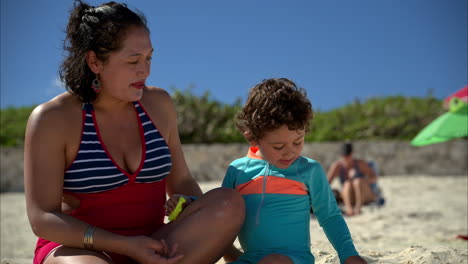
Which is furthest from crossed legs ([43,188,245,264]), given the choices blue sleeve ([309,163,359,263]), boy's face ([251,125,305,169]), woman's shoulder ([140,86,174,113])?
woman's shoulder ([140,86,174,113])

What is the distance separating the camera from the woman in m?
2.07

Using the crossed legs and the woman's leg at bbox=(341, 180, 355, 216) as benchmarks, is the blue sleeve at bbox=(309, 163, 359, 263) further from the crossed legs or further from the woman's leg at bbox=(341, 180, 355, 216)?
the woman's leg at bbox=(341, 180, 355, 216)

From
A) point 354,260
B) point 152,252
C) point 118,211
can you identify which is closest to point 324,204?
point 354,260

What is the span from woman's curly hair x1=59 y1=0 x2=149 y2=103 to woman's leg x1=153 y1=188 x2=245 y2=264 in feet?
2.48

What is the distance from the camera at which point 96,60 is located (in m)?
2.26

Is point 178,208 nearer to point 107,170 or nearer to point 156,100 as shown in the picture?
point 107,170

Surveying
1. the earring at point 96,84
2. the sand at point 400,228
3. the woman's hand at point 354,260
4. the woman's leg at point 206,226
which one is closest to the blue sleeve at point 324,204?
the woman's hand at point 354,260

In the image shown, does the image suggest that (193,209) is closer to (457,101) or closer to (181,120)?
(457,101)

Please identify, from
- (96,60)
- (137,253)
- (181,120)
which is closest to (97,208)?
(137,253)

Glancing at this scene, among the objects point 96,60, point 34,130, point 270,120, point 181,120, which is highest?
point 96,60

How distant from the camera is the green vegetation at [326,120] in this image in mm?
11289

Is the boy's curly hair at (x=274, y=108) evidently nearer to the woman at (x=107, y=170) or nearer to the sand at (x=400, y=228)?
the woman at (x=107, y=170)

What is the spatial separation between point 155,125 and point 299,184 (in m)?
0.80

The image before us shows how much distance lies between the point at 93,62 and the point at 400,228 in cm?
465
